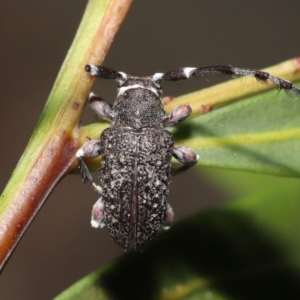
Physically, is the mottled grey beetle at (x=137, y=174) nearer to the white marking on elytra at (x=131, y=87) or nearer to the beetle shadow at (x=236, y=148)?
the beetle shadow at (x=236, y=148)

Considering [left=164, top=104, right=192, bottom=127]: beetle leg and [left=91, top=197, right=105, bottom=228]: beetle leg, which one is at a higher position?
[left=164, top=104, right=192, bottom=127]: beetle leg

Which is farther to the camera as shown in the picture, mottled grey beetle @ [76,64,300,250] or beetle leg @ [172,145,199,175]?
mottled grey beetle @ [76,64,300,250]

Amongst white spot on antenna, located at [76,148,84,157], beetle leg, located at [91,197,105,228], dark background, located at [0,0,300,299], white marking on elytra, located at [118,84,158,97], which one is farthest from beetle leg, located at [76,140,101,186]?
dark background, located at [0,0,300,299]

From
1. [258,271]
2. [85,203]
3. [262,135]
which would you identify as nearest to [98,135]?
[262,135]

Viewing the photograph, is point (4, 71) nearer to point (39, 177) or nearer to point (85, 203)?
point (85, 203)

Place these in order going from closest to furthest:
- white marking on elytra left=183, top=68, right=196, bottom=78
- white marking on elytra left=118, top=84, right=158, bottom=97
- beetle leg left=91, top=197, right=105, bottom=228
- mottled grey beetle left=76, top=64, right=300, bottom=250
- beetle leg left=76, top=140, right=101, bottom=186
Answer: beetle leg left=76, top=140, right=101, bottom=186
mottled grey beetle left=76, top=64, right=300, bottom=250
white marking on elytra left=183, top=68, right=196, bottom=78
beetle leg left=91, top=197, right=105, bottom=228
white marking on elytra left=118, top=84, right=158, bottom=97

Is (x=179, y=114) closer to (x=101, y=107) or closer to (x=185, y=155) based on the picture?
(x=185, y=155)

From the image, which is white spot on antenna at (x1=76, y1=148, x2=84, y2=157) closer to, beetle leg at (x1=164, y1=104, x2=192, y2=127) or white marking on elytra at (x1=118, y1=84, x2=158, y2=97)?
beetle leg at (x1=164, y1=104, x2=192, y2=127)
